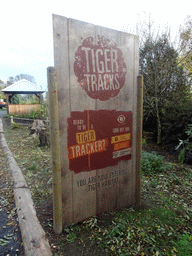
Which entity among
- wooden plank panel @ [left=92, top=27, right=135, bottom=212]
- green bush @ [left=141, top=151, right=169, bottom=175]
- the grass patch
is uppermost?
wooden plank panel @ [left=92, top=27, right=135, bottom=212]

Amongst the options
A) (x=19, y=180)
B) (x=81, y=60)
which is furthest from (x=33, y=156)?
(x=81, y=60)

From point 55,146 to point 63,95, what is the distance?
0.55m

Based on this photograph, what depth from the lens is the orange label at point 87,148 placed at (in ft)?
6.62

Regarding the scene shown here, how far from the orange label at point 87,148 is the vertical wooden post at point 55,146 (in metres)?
0.20

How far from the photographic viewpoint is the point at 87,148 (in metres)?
2.13

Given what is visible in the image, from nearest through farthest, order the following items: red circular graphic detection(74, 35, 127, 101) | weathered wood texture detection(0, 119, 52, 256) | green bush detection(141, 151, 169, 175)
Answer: weathered wood texture detection(0, 119, 52, 256)
red circular graphic detection(74, 35, 127, 101)
green bush detection(141, 151, 169, 175)

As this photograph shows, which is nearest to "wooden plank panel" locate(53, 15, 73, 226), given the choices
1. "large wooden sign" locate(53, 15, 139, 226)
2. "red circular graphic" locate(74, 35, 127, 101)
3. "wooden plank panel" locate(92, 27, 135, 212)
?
"large wooden sign" locate(53, 15, 139, 226)

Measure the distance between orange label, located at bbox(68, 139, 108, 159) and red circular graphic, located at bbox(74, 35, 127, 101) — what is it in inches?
22.1

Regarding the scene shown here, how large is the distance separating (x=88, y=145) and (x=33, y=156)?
11.8 feet

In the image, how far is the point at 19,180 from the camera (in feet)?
10.8

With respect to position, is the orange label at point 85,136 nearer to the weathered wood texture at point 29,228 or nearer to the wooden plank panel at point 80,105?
the wooden plank panel at point 80,105

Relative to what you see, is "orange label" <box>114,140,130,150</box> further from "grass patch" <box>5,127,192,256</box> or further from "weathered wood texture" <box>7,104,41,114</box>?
"weathered wood texture" <box>7,104,41,114</box>

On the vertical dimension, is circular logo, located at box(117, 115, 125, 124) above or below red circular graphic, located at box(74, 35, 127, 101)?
below

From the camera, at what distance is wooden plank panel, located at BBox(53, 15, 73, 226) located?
1750 mm
